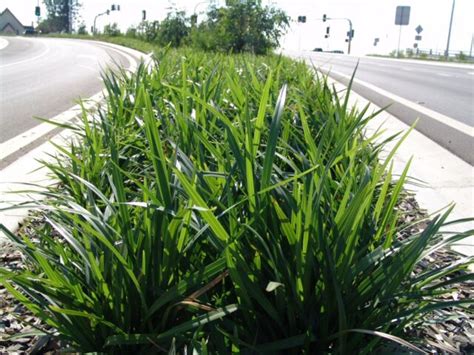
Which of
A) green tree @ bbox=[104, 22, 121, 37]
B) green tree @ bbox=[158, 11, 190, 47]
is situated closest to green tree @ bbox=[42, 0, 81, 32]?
green tree @ bbox=[104, 22, 121, 37]

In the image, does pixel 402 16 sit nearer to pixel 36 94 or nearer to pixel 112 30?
pixel 112 30

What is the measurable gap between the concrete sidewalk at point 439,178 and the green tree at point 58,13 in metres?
137

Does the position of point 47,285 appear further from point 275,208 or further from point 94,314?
point 275,208

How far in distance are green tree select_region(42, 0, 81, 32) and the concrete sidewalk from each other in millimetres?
137093

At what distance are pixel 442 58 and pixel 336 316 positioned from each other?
50.2 meters

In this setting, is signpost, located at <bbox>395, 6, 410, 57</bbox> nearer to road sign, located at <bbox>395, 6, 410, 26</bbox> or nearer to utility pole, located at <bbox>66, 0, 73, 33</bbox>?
road sign, located at <bbox>395, 6, 410, 26</bbox>

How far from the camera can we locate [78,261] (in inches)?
83.2

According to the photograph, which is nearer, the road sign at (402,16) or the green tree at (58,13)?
the road sign at (402,16)

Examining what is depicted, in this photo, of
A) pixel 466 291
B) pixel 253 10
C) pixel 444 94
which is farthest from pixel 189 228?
pixel 253 10

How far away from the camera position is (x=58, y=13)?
134 metres

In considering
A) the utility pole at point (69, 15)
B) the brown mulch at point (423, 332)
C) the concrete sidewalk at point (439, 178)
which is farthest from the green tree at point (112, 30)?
the utility pole at point (69, 15)

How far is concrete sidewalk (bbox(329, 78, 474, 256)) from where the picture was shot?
370 cm

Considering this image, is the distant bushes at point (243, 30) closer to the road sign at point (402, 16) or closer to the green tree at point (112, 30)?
the green tree at point (112, 30)

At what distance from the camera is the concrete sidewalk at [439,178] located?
3.70 m
